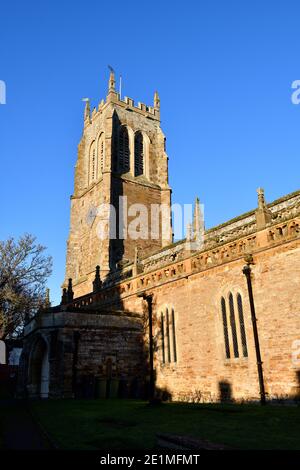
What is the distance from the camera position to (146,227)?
38.2 metres

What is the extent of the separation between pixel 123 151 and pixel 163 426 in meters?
33.2

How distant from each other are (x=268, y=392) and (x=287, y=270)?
4335 millimetres

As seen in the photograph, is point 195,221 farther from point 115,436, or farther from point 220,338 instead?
point 115,436

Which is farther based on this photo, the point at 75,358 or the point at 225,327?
the point at 75,358

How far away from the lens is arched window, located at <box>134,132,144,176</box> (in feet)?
133

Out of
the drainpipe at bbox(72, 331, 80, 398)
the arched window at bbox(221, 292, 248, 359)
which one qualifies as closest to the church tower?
the drainpipe at bbox(72, 331, 80, 398)

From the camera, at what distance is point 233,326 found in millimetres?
16219

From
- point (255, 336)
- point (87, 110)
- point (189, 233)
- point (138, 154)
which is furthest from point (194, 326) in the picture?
point (87, 110)

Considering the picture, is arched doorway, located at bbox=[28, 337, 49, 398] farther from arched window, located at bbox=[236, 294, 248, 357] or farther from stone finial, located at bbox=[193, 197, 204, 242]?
Result: arched window, located at bbox=[236, 294, 248, 357]

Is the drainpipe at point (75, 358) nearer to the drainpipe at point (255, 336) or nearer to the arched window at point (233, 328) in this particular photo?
the arched window at point (233, 328)

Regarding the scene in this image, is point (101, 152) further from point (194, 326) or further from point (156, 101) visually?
point (194, 326)

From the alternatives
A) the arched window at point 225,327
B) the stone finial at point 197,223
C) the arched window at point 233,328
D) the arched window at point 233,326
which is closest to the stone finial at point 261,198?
the arched window at point 233,326

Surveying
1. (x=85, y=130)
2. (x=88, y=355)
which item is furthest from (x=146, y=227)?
(x=88, y=355)

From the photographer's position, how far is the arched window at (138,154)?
40.6 metres
